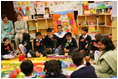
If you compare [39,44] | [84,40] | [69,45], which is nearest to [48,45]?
[39,44]

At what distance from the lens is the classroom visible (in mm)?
1991

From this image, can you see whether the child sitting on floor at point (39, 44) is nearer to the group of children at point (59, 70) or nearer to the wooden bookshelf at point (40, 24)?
the group of children at point (59, 70)

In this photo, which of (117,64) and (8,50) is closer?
(117,64)

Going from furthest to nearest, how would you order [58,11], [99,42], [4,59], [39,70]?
1. [58,11]
2. [4,59]
3. [39,70]
4. [99,42]

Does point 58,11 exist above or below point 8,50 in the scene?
above

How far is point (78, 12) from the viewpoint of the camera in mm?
5270

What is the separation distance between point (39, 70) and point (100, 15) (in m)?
3.67

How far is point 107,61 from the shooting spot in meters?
1.99

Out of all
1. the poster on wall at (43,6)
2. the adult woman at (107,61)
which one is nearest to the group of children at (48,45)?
the adult woman at (107,61)

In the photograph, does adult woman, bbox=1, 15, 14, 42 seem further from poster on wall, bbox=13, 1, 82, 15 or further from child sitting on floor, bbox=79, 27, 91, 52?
child sitting on floor, bbox=79, 27, 91, 52

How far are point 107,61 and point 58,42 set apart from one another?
218 cm

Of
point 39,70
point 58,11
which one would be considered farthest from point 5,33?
point 39,70

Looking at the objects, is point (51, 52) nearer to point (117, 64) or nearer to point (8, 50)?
point (8, 50)

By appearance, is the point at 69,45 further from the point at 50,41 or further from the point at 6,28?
the point at 6,28
